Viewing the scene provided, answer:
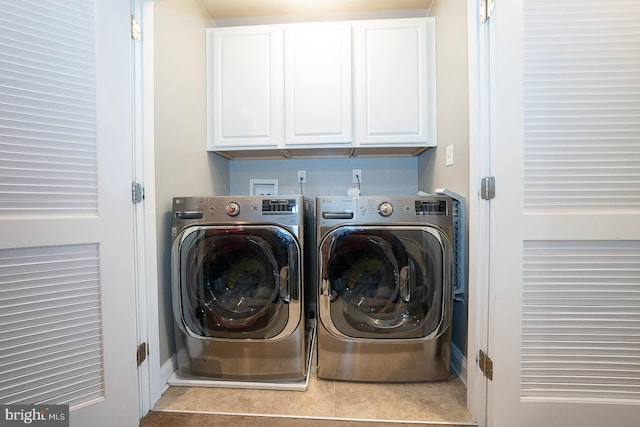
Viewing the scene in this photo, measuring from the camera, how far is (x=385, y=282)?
1.22 m

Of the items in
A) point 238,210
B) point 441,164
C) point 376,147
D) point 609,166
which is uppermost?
point 376,147

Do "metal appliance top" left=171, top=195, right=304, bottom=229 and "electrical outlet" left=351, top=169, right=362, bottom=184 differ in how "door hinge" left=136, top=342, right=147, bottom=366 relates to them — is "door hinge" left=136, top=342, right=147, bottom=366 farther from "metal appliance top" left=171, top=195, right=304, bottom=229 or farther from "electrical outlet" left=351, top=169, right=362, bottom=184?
"electrical outlet" left=351, top=169, right=362, bottom=184

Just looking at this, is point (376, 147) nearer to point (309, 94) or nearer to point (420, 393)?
point (309, 94)

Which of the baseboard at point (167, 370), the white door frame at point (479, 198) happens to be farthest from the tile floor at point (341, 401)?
the white door frame at point (479, 198)

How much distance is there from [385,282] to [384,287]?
3cm

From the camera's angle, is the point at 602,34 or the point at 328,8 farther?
the point at 328,8

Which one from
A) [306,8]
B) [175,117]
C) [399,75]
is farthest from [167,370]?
[306,8]

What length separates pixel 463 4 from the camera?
1.25 meters

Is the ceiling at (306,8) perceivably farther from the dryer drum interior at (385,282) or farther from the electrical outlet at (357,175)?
the dryer drum interior at (385,282)

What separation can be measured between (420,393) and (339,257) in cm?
78

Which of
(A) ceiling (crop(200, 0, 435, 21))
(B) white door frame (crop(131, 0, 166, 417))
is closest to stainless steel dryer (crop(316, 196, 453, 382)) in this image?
(B) white door frame (crop(131, 0, 166, 417))

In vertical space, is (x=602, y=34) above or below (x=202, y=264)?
above

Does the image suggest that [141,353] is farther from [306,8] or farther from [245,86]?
[306,8]

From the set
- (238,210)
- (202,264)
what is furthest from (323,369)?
(238,210)
